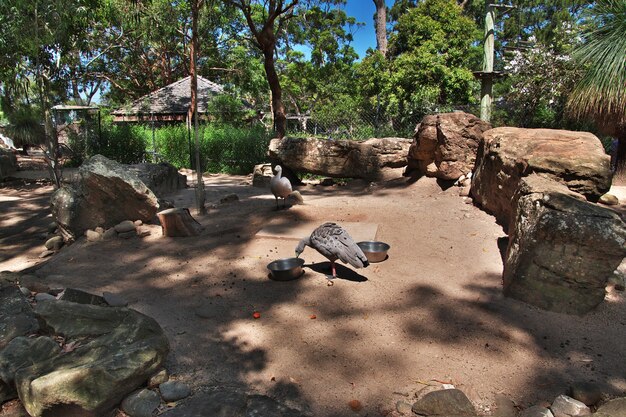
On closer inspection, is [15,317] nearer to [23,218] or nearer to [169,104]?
[23,218]

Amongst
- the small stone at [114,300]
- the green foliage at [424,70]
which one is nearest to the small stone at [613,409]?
the small stone at [114,300]

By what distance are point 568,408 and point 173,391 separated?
2.34 metres

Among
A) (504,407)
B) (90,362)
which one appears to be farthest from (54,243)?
(504,407)

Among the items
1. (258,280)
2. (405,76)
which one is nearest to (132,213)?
(258,280)

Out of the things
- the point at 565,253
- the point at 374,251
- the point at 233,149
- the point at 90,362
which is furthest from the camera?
the point at 233,149

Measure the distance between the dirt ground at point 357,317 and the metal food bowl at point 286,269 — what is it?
73mm

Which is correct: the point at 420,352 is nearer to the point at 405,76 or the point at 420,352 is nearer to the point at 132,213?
the point at 132,213

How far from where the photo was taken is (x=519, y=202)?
4.27 metres

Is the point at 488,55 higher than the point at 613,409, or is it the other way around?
the point at 488,55

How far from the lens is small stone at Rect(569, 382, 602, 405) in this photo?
8.67 feet

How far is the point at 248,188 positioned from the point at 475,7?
77.4 feet

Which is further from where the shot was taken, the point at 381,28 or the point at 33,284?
the point at 381,28

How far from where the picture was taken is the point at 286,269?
4398 millimetres

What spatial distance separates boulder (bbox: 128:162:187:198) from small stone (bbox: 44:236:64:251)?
245 centimetres
